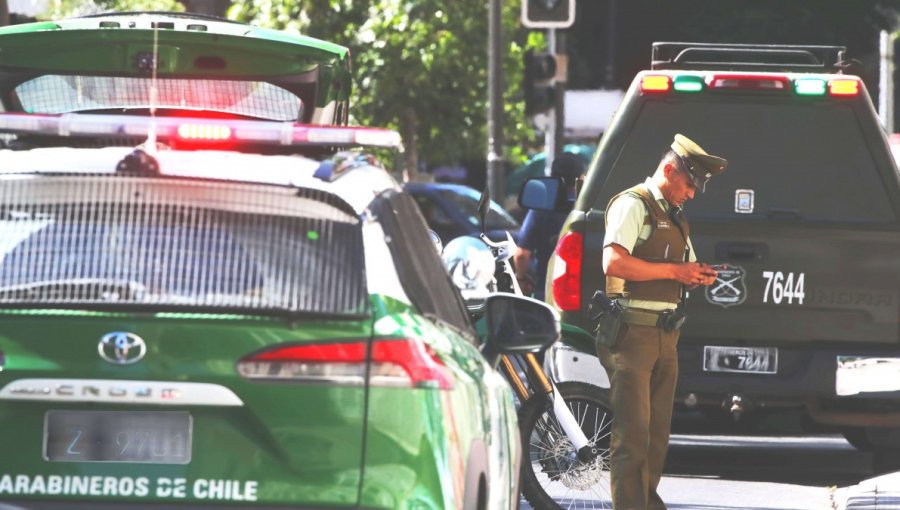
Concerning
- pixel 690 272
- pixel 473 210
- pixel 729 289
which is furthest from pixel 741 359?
pixel 473 210

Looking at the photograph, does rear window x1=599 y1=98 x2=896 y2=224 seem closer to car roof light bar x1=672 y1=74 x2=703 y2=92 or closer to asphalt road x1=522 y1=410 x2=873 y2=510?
car roof light bar x1=672 y1=74 x2=703 y2=92

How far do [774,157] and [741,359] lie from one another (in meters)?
1.01

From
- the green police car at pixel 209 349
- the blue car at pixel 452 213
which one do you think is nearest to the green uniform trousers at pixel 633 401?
the green police car at pixel 209 349

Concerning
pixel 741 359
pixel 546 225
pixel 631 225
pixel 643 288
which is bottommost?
pixel 546 225

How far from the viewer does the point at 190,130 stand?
512 centimetres

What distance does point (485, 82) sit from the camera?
105 feet

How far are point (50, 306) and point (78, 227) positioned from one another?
0.65 feet

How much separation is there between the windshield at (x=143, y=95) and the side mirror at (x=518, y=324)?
427 centimetres

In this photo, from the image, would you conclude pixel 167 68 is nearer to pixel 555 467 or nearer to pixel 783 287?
pixel 555 467

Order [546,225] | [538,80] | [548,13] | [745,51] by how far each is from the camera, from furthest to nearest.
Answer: [538,80] < [548,13] < [546,225] < [745,51]

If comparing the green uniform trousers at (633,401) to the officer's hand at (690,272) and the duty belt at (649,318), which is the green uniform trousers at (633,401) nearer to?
the duty belt at (649,318)

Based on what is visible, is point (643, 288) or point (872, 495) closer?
point (643, 288)

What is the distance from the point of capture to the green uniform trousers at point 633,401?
27.3 feet

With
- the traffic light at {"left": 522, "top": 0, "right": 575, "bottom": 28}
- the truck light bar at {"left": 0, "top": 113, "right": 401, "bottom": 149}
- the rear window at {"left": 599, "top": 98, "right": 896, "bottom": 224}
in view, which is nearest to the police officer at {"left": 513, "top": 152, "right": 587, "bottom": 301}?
the rear window at {"left": 599, "top": 98, "right": 896, "bottom": 224}
